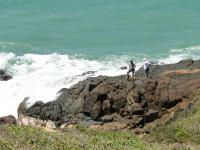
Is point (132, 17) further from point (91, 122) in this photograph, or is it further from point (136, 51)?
point (91, 122)

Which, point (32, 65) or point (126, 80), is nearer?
point (126, 80)

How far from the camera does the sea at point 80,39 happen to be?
47.4 m

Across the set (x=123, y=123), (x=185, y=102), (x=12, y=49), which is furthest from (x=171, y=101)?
(x=12, y=49)

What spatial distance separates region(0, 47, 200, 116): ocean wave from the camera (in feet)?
142

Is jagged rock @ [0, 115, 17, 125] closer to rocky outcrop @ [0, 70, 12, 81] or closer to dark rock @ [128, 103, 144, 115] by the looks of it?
dark rock @ [128, 103, 144, 115]

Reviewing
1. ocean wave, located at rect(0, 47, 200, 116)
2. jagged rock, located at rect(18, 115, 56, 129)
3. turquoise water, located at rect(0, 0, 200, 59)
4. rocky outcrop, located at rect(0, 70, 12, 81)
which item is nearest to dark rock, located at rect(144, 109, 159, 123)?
jagged rock, located at rect(18, 115, 56, 129)

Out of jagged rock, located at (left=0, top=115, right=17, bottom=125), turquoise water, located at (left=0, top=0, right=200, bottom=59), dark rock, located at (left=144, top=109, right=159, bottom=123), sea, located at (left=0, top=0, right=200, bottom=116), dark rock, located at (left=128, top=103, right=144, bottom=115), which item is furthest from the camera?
turquoise water, located at (left=0, top=0, right=200, bottom=59)

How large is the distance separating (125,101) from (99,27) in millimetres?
35892

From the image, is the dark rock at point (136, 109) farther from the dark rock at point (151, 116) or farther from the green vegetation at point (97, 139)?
the green vegetation at point (97, 139)

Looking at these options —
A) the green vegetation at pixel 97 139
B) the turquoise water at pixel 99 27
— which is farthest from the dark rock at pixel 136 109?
the turquoise water at pixel 99 27

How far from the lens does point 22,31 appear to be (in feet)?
230

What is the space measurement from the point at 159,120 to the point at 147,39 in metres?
32.9

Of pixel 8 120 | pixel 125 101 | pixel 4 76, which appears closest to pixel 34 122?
pixel 8 120

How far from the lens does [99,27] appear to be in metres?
70.9
